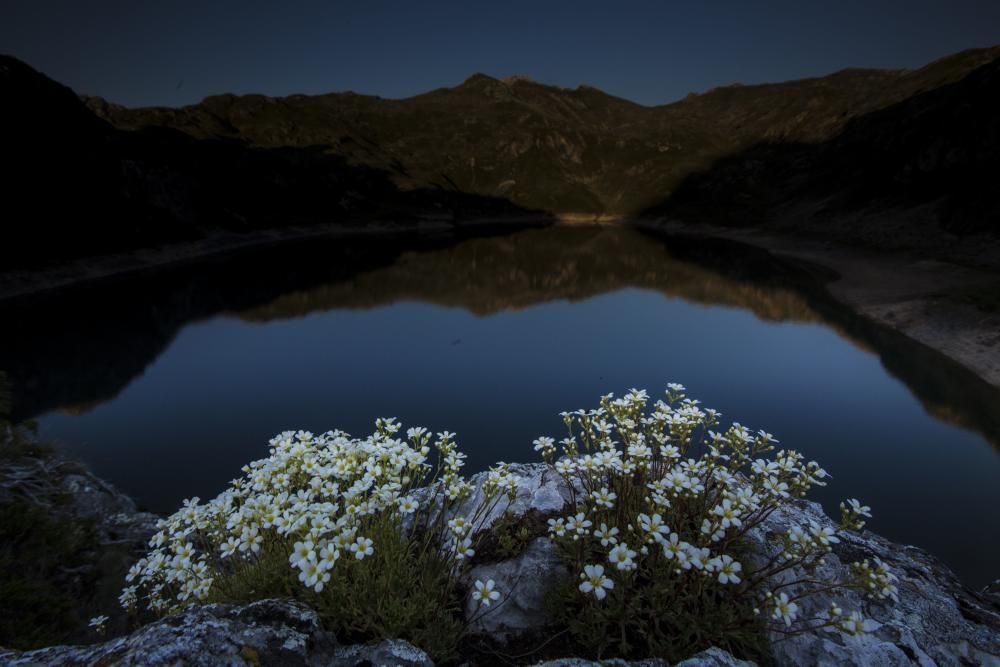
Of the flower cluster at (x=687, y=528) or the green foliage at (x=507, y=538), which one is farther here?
the green foliage at (x=507, y=538)

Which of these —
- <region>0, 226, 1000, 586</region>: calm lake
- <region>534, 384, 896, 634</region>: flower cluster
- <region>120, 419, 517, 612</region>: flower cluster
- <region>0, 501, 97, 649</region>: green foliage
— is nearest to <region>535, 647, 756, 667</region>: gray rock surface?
<region>534, 384, 896, 634</region>: flower cluster

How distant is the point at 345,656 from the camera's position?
125 inches

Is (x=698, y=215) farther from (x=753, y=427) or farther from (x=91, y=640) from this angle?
(x=91, y=640)

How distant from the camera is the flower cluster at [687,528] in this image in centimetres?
331

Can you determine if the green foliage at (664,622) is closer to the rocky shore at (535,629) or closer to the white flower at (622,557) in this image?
the rocky shore at (535,629)

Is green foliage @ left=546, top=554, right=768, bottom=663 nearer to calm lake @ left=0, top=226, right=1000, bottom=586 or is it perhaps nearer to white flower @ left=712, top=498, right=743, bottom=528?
white flower @ left=712, top=498, right=743, bottom=528

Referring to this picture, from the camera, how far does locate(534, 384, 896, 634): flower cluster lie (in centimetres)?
331

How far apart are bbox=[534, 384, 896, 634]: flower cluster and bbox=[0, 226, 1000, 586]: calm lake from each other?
1071cm

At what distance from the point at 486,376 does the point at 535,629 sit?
20293 mm

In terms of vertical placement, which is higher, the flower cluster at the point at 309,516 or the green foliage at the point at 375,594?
the flower cluster at the point at 309,516

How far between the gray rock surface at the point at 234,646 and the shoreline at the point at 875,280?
1152 inches

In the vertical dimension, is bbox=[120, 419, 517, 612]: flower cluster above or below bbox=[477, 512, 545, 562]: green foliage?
above

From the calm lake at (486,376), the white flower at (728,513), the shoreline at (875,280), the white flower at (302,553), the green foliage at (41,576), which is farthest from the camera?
the shoreline at (875,280)

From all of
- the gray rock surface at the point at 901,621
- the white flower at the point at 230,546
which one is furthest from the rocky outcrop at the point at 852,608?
the white flower at the point at 230,546
